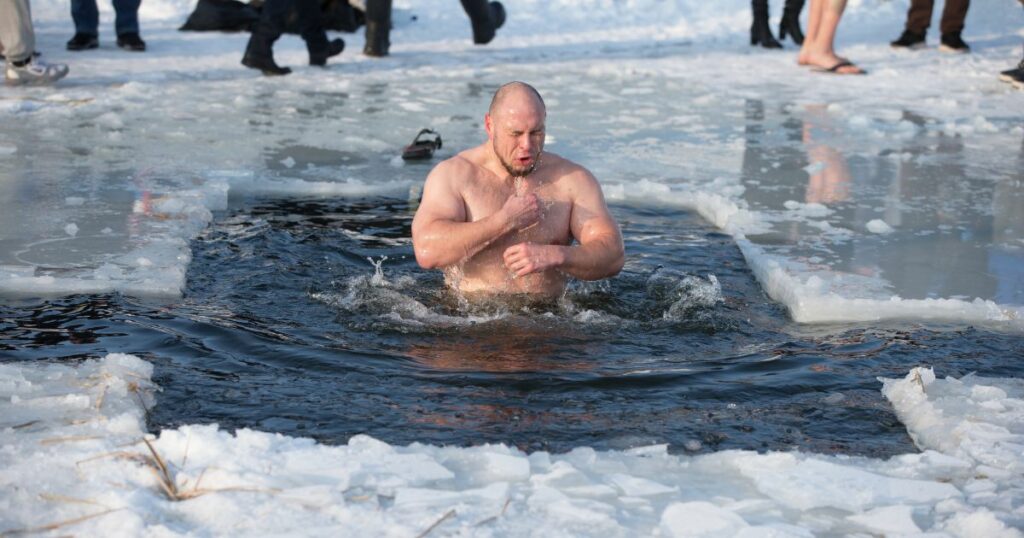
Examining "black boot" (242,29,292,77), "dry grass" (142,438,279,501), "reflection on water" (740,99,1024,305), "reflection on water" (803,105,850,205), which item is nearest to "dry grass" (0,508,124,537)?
"dry grass" (142,438,279,501)

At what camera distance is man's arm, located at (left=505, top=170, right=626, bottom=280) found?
4.55 m

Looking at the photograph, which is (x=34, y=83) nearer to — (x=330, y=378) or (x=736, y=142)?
(x=736, y=142)

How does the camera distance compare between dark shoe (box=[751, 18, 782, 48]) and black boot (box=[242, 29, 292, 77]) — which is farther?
dark shoe (box=[751, 18, 782, 48])

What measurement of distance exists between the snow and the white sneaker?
6.59 m

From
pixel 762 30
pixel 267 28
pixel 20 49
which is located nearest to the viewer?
pixel 20 49

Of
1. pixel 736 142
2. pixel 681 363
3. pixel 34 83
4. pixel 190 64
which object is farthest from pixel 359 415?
pixel 190 64

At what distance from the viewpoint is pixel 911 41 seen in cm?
1338

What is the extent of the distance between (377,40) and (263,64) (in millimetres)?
1962

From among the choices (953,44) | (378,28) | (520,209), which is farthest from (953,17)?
(520,209)

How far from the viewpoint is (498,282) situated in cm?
512

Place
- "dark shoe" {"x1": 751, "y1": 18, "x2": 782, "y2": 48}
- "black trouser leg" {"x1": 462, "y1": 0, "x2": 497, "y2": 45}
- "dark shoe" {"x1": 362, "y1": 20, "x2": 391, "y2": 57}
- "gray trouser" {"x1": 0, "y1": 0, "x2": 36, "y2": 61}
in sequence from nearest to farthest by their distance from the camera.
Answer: "gray trouser" {"x1": 0, "y1": 0, "x2": 36, "y2": 61} → "dark shoe" {"x1": 362, "y1": 20, "x2": 391, "y2": 57} → "black trouser leg" {"x1": 462, "y1": 0, "x2": 497, "y2": 45} → "dark shoe" {"x1": 751, "y1": 18, "x2": 782, "y2": 48}

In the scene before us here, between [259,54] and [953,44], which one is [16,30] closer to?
[259,54]

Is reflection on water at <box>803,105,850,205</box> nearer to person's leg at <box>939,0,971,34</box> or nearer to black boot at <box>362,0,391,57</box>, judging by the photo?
person's leg at <box>939,0,971,34</box>

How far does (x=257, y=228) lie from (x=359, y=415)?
2.72 m
